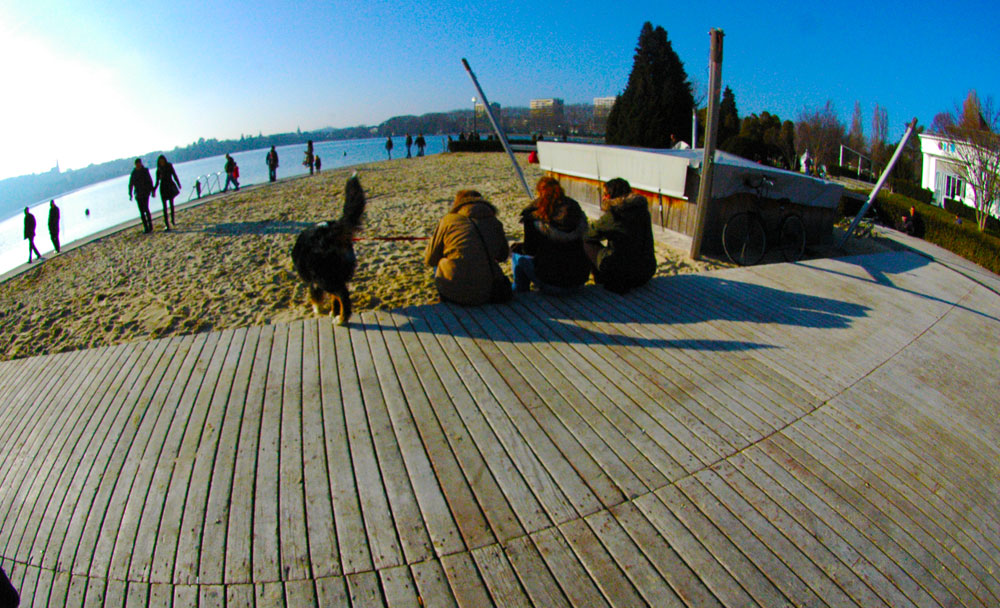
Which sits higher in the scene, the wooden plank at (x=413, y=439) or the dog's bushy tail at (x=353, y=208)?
the dog's bushy tail at (x=353, y=208)

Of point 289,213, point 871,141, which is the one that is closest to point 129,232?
point 289,213

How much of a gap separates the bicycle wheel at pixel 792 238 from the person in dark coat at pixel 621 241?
4005 mm

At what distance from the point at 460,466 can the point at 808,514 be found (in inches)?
72.2

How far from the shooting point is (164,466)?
123 inches

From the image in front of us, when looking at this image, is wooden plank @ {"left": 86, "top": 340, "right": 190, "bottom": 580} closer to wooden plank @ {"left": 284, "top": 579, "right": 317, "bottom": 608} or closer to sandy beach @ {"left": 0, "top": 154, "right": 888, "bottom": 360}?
wooden plank @ {"left": 284, "top": 579, "right": 317, "bottom": 608}

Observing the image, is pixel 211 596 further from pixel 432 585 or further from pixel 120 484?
pixel 120 484

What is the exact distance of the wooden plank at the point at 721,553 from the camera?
7.66 ft

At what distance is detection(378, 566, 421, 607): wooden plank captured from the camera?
7.41 ft

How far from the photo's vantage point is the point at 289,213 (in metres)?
14.2

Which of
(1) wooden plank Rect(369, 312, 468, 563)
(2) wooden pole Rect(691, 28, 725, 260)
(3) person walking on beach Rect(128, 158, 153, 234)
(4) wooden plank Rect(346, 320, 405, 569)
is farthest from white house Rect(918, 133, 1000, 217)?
(3) person walking on beach Rect(128, 158, 153, 234)

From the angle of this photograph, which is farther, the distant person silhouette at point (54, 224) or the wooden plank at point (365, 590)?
the distant person silhouette at point (54, 224)

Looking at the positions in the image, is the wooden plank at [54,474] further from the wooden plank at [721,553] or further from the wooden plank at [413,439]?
Answer: the wooden plank at [721,553]

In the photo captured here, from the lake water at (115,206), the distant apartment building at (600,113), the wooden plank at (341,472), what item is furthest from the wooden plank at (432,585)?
the distant apartment building at (600,113)

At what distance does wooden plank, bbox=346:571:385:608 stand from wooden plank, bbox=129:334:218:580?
823 millimetres
